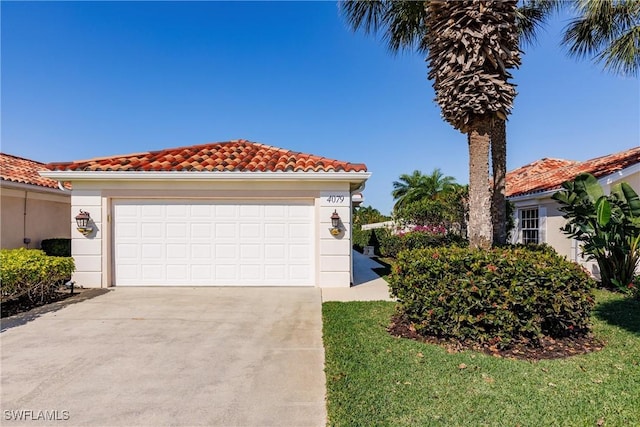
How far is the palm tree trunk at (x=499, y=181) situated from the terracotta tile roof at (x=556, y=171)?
3982 millimetres

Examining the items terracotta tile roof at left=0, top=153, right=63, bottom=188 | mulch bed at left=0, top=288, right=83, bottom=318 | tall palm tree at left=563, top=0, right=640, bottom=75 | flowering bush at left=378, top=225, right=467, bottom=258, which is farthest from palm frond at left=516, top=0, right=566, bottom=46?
terracotta tile roof at left=0, top=153, right=63, bottom=188

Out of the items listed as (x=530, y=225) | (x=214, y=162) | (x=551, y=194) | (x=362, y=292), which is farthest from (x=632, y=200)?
(x=214, y=162)

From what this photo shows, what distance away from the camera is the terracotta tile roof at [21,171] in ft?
37.0

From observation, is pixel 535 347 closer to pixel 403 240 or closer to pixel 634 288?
pixel 634 288

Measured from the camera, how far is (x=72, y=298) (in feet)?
26.7

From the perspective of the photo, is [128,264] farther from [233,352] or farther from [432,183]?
[432,183]

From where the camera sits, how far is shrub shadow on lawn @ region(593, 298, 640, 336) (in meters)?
Result: 6.13

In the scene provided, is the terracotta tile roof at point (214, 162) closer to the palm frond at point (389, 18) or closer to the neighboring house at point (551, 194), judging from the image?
the palm frond at point (389, 18)

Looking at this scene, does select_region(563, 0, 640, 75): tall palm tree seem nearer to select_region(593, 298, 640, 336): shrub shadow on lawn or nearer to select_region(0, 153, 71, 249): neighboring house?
select_region(593, 298, 640, 336): shrub shadow on lawn

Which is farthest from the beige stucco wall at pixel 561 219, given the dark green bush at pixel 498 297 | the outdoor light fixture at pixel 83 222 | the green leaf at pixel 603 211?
the outdoor light fixture at pixel 83 222

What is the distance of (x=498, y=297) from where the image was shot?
481cm

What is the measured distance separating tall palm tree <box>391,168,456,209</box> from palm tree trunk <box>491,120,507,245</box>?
64.1 ft

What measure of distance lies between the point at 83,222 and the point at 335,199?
6.90 metres

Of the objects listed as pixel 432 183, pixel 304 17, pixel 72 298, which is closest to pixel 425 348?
pixel 72 298
